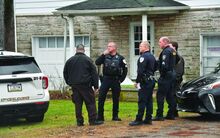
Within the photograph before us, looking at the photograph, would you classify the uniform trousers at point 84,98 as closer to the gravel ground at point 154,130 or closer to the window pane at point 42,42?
the gravel ground at point 154,130

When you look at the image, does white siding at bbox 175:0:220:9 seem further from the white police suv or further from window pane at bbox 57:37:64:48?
the white police suv

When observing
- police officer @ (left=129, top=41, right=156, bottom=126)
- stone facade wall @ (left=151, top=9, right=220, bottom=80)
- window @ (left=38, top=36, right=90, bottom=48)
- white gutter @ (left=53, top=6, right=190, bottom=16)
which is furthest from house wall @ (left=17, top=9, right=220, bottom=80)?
police officer @ (left=129, top=41, right=156, bottom=126)

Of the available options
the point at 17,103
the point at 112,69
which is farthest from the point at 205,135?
the point at 17,103

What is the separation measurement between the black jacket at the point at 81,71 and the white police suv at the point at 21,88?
37.7 inches

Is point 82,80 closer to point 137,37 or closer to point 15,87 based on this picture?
point 15,87

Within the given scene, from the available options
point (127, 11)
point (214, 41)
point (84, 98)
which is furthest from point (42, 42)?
point (84, 98)

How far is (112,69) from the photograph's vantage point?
12047mm

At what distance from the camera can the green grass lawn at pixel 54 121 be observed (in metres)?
11.5

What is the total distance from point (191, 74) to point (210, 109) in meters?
8.77

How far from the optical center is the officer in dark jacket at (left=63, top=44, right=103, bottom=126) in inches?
461

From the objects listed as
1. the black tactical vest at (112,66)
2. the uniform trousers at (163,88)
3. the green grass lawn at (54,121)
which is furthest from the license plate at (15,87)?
the uniform trousers at (163,88)

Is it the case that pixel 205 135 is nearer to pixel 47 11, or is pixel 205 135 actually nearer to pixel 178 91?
pixel 178 91

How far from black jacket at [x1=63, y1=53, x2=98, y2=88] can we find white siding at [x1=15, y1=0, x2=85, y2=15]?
34.9 feet

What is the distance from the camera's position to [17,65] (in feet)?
41.0
